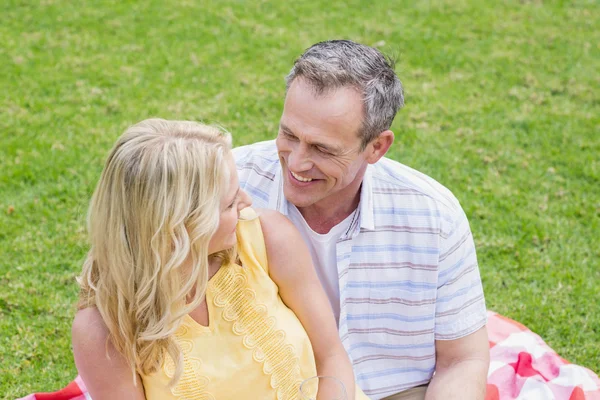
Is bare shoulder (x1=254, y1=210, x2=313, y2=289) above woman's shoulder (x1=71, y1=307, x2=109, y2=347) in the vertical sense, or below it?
above

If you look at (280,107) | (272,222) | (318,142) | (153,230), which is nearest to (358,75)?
(318,142)

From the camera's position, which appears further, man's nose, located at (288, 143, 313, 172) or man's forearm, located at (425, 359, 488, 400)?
man's forearm, located at (425, 359, 488, 400)

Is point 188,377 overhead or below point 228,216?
below

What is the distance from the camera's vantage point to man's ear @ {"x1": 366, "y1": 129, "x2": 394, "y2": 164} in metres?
3.31

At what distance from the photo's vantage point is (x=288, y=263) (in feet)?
9.60

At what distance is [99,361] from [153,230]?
1.71 feet

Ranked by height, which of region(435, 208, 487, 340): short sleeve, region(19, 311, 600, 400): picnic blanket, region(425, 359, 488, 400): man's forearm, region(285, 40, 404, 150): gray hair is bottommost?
region(19, 311, 600, 400): picnic blanket

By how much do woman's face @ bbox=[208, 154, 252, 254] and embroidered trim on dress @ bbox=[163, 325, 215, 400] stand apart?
35 centimetres

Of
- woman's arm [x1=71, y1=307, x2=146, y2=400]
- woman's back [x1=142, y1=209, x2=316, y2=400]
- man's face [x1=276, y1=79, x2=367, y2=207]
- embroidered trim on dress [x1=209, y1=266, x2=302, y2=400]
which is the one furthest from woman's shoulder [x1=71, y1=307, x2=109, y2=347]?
man's face [x1=276, y1=79, x2=367, y2=207]

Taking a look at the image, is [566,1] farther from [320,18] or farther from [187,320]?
[187,320]

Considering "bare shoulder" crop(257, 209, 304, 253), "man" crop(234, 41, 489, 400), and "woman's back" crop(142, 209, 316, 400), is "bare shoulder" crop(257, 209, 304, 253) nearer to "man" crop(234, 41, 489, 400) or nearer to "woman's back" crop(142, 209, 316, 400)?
"woman's back" crop(142, 209, 316, 400)

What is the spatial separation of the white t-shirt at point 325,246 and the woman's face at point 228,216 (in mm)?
750

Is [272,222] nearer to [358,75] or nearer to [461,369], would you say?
[358,75]

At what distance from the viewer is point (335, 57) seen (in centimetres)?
320
